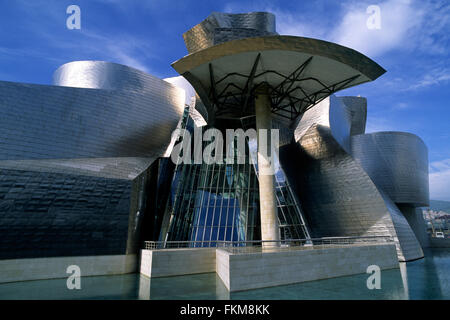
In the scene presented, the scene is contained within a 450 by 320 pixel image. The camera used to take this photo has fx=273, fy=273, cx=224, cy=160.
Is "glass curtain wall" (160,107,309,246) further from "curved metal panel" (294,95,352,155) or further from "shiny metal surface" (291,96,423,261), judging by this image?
"curved metal panel" (294,95,352,155)

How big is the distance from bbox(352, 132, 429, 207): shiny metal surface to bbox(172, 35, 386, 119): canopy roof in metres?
11.9

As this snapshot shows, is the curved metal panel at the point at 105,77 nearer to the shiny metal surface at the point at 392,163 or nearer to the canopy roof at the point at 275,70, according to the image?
the canopy roof at the point at 275,70

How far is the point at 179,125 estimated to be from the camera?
24.6m

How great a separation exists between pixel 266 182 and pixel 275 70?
6.98 meters

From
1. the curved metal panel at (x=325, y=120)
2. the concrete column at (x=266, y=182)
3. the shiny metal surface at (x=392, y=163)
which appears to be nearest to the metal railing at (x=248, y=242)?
the concrete column at (x=266, y=182)

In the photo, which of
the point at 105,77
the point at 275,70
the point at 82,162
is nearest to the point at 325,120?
the point at 275,70

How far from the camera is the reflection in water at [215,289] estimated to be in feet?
29.6

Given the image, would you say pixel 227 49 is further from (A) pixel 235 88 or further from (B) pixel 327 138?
(B) pixel 327 138

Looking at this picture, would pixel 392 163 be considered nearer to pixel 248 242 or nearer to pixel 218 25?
pixel 218 25

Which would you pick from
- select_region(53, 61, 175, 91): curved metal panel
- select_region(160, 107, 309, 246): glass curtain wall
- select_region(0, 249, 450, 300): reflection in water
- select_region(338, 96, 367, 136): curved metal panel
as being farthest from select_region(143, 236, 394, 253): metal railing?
select_region(338, 96, 367, 136): curved metal panel

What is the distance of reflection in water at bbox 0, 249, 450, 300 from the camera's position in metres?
9.02

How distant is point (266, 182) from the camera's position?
1728cm
